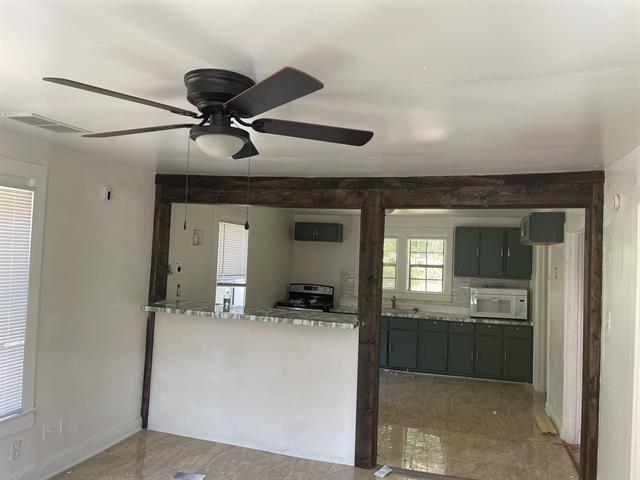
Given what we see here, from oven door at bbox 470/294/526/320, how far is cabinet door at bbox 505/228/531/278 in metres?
0.36

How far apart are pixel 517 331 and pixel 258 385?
3.82 m

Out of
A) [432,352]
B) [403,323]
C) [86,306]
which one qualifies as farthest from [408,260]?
[86,306]

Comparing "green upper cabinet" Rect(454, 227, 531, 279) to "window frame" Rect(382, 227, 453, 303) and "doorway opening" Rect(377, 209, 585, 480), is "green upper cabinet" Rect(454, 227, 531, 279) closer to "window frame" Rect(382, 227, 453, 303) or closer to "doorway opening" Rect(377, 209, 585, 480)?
"doorway opening" Rect(377, 209, 585, 480)

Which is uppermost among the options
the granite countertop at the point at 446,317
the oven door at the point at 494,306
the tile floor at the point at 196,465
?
the oven door at the point at 494,306

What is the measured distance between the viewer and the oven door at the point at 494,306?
20.8ft

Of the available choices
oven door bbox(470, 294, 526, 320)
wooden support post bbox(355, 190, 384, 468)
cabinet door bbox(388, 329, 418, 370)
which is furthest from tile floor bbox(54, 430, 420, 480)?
oven door bbox(470, 294, 526, 320)

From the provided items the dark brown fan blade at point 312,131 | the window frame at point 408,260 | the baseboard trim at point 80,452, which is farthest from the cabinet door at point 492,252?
the dark brown fan blade at point 312,131

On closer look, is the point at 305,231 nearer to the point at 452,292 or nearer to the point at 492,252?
the point at 452,292

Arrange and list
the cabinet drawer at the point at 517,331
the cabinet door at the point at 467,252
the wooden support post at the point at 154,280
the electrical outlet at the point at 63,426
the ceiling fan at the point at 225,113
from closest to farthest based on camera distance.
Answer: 1. the ceiling fan at the point at 225,113
2. the electrical outlet at the point at 63,426
3. the wooden support post at the point at 154,280
4. the cabinet drawer at the point at 517,331
5. the cabinet door at the point at 467,252

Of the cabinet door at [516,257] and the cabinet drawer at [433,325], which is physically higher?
the cabinet door at [516,257]

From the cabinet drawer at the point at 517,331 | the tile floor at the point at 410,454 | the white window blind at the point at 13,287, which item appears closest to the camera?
the white window blind at the point at 13,287

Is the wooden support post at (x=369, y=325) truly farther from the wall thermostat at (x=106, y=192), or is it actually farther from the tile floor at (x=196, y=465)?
the wall thermostat at (x=106, y=192)

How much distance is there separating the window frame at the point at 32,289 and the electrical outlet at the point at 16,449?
0.07 m

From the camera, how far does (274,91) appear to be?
1388 millimetres
